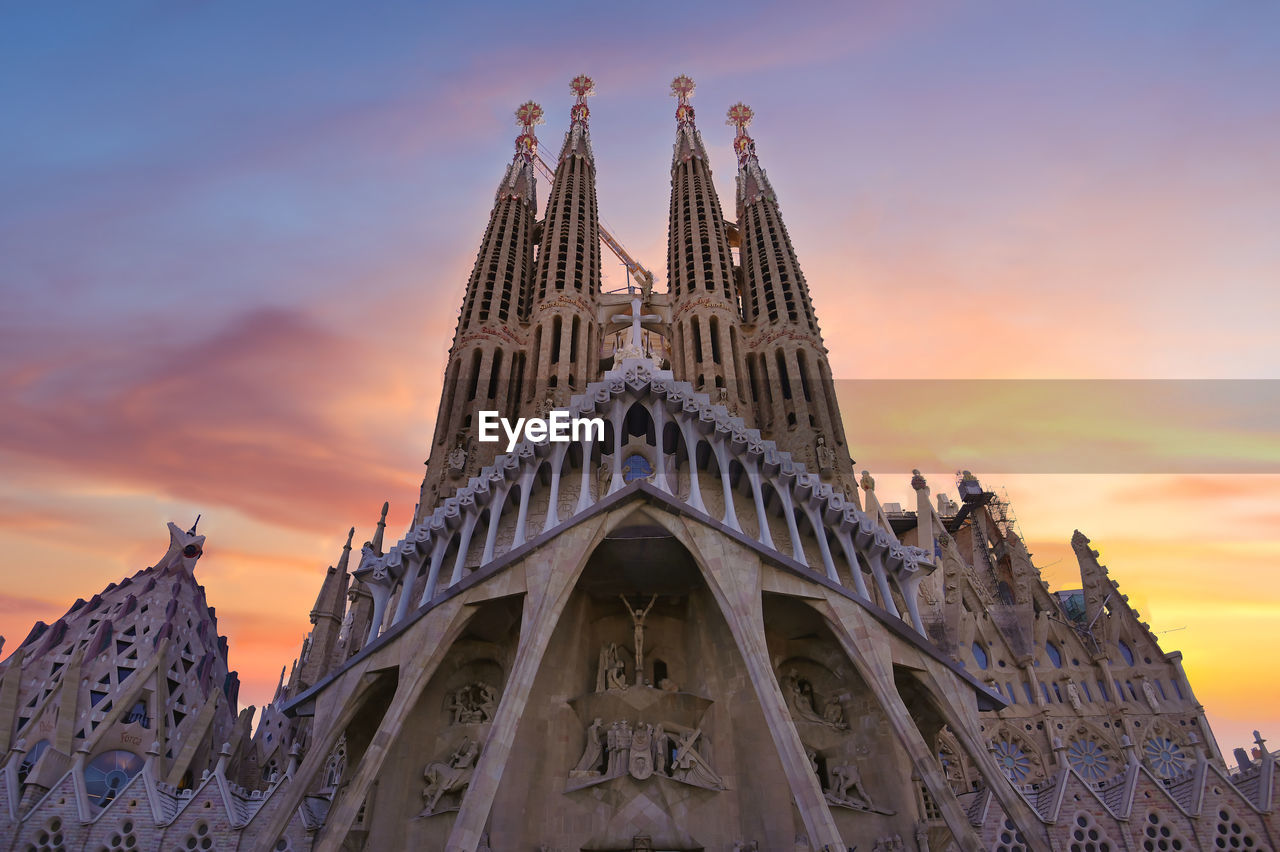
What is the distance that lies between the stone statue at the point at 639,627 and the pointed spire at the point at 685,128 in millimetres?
34457

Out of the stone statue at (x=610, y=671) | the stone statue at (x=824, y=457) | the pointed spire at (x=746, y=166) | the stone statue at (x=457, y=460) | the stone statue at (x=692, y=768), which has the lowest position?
the stone statue at (x=692, y=768)

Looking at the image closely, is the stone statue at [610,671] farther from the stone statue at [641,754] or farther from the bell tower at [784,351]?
the bell tower at [784,351]

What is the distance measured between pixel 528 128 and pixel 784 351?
2930 cm

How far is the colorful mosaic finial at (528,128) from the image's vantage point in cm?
5062

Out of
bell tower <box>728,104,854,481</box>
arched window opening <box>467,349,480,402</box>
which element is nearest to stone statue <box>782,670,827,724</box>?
bell tower <box>728,104,854,481</box>

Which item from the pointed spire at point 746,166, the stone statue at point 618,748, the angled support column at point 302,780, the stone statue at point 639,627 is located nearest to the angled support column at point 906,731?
the stone statue at point 639,627

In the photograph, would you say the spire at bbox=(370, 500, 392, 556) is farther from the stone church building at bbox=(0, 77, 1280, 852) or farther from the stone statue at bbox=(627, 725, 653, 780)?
the stone statue at bbox=(627, 725, 653, 780)

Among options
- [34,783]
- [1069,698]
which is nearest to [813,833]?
[1069,698]

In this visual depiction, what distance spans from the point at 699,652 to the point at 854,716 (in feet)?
15.6

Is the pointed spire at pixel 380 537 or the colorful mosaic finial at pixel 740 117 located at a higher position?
the colorful mosaic finial at pixel 740 117

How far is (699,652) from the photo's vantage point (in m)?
22.4

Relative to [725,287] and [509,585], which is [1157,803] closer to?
[509,585]

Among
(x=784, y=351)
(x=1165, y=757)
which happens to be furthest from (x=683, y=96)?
(x=1165, y=757)

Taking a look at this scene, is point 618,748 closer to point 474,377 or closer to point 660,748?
point 660,748
